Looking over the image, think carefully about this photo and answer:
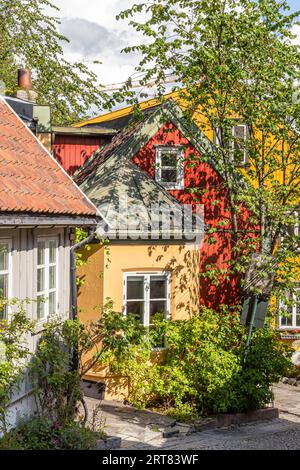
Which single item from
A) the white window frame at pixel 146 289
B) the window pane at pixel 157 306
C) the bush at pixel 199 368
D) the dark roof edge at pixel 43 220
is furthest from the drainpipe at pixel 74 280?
the window pane at pixel 157 306

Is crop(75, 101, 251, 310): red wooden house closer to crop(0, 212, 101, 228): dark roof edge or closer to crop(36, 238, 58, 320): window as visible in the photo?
crop(0, 212, 101, 228): dark roof edge

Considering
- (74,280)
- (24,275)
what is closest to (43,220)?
(24,275)

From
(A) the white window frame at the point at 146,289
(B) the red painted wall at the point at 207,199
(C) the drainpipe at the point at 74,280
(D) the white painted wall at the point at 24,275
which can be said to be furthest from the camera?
(B) the red painted wall at the point at 207,199

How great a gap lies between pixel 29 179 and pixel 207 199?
864 cm

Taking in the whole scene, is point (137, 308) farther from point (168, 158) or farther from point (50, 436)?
point (50, 436)

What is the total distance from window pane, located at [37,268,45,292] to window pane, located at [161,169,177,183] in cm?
766

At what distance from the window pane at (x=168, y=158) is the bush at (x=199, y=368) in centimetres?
476

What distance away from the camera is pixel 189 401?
1661 cm

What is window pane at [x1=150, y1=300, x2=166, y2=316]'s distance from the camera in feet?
57.4

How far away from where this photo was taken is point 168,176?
65.3ft

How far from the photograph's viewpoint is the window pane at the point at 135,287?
17.3 metres

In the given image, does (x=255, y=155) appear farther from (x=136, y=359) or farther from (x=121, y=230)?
(x=136, y=359)

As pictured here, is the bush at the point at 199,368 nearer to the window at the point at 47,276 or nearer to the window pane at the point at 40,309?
the window at the point at 47,276
